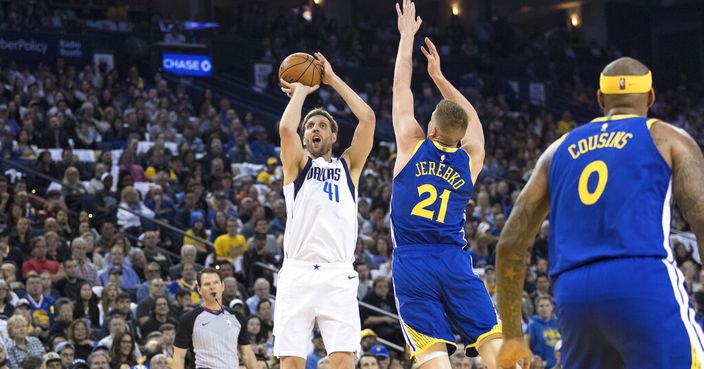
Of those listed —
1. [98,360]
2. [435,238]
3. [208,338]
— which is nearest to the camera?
[435,238]

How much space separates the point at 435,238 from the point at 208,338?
115 inches

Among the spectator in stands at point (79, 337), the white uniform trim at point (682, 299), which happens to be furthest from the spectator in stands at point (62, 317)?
the white uniform trim at point (682, 299)

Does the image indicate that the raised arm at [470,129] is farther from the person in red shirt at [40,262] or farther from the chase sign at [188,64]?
the chase sign at [188,64]

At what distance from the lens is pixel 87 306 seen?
12.8 meters

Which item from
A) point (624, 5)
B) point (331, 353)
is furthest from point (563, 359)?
point (624, 5)

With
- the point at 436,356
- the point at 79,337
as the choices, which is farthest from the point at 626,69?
the point at 79,337

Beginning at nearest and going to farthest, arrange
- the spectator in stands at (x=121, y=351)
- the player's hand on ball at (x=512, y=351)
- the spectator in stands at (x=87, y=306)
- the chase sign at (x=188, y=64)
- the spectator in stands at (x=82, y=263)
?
1. the player's hand on ball at (x=512, y=351)
2. the spectator in stands at (x=121, y=351)
3. the spectator in stands at (x=87, y=306)
4. the spectator in stands at (x=82, y=263)
5. the chase sign at (x=188, y=64)

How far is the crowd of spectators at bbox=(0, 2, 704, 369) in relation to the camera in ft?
41.1

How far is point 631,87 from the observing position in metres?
4.61

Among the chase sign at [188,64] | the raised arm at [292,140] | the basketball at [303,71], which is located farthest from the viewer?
the chase sign at [188,64]

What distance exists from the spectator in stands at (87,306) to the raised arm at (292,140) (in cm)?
579

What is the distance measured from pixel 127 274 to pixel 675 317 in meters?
10.8

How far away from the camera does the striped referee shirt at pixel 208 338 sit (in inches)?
369

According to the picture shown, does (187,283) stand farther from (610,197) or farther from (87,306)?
(610,197)
